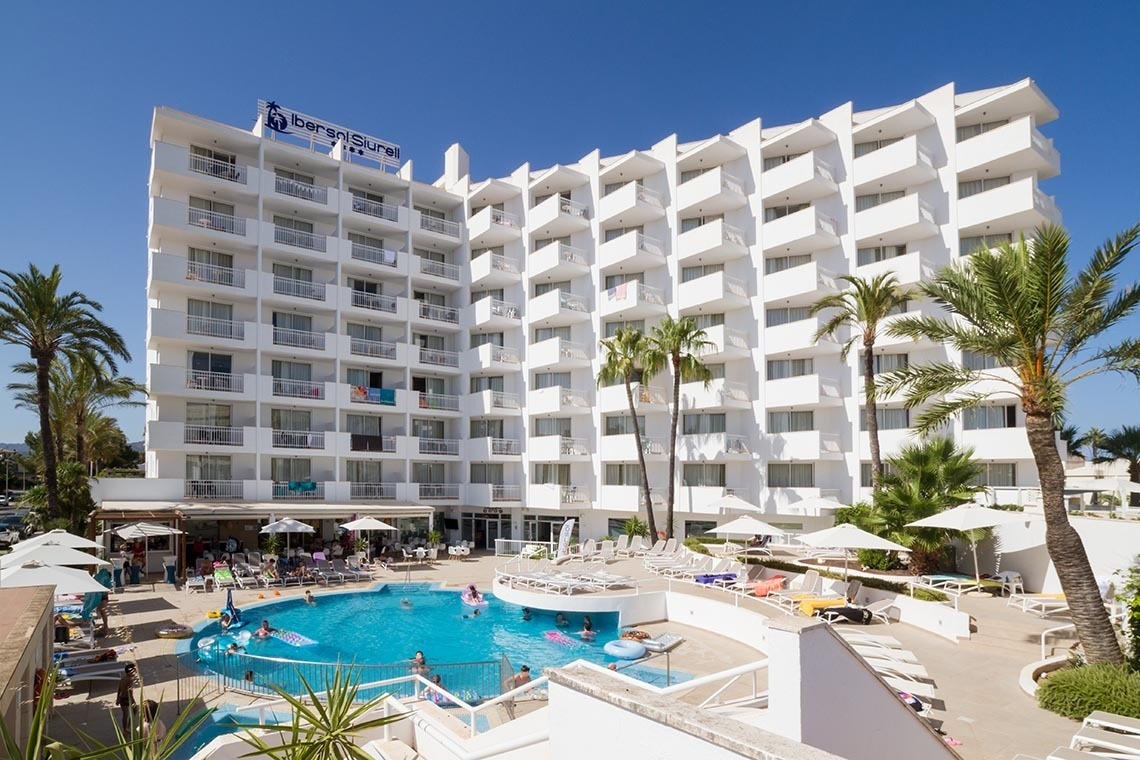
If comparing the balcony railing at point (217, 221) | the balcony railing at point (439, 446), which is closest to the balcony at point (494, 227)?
the balcony railing at point (439, 446)

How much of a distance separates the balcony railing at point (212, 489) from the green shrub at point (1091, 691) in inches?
1322

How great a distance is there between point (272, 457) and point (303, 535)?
14.5 ft

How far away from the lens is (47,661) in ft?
47.4

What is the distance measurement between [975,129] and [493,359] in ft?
88.8

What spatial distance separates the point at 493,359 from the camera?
136 feet

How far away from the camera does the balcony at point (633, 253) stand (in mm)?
38469

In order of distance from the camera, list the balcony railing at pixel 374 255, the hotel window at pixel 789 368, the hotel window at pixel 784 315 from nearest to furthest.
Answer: the hotel window at pixel 789 368
the hotel window at pixel 784 315
the balcony railing at pixel 374 255

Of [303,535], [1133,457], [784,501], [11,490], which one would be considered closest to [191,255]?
[303,535]

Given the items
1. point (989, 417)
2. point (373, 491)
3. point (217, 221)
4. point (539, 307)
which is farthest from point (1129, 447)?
point (217, 221)

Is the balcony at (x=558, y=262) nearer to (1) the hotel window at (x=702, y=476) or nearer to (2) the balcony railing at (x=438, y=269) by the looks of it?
(2) the balcony railing at (x=438, y=269)

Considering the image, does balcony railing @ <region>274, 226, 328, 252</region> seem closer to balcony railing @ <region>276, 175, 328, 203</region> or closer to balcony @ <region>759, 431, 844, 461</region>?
balcony railing @ <region>276, 175, 328, 203</region>

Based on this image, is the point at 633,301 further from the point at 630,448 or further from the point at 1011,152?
the point at 1011,152

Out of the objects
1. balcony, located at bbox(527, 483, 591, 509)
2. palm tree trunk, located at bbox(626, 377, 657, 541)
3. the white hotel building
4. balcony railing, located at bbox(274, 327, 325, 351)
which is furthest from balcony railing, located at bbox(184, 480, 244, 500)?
palm tree trunk, located at bbox(626, 377, 657, 541)

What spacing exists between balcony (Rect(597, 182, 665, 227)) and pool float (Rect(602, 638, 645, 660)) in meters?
25.4
